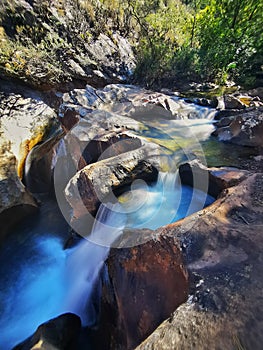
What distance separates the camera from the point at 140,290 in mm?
1770

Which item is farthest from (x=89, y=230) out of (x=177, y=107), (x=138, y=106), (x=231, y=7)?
(x=231, y=7)

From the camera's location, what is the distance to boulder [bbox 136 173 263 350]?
110 centimetres

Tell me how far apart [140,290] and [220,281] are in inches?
29.2

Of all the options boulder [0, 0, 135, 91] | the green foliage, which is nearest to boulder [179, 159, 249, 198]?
boulder [0, 0, 135, 91]

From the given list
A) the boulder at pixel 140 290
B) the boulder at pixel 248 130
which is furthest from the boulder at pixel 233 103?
the boulder at pixel 140 290

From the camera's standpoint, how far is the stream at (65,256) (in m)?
2.74

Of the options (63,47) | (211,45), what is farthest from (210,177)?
(211,45)

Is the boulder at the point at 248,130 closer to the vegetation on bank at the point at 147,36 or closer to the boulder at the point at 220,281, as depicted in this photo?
the boulder at the point at 220,281

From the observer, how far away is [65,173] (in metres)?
4.69

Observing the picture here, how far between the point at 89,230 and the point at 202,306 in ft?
7.91

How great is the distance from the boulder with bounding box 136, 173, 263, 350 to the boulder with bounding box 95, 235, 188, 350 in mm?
143

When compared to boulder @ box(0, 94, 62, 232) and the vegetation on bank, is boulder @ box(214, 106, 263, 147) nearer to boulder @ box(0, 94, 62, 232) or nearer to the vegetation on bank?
boulder @ box(0, 94, 62, 232)

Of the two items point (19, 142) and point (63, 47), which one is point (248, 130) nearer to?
point (19, 142)

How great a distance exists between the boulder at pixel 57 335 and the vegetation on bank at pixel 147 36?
9102mm
